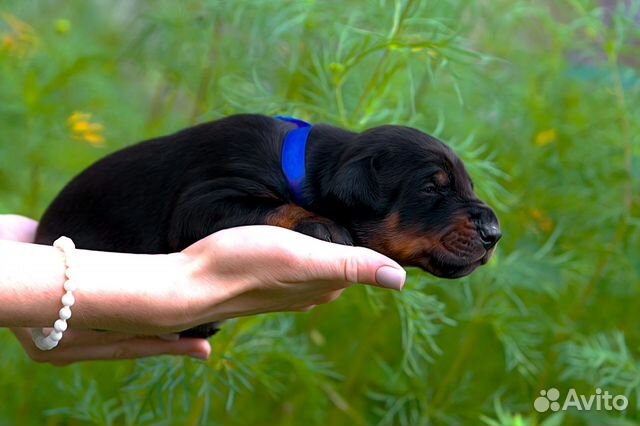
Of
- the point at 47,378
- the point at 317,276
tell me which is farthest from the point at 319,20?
the point at 47,378

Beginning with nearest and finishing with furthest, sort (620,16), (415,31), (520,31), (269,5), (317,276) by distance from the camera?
1. (317,276)
2. (269,5)
3. (415,31)
4. (620,16)
5. (520,31)

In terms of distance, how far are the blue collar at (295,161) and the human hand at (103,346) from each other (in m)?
0.56

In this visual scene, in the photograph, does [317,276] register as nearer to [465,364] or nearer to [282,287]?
[282,287]

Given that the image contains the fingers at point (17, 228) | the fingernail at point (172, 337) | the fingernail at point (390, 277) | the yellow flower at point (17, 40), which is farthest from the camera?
the yellow flower at point (17, 40)

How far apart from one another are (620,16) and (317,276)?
193cm

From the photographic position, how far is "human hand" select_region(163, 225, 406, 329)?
78.5 inches

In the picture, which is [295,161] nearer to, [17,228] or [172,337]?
[172,337]

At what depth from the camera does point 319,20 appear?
3.24 m

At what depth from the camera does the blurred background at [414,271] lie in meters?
3.03

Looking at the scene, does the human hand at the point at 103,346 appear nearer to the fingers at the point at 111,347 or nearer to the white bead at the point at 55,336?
the fingers at the point at 111,347

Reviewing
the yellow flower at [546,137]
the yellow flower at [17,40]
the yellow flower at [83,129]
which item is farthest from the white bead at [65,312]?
the yellow flower at [546,137]

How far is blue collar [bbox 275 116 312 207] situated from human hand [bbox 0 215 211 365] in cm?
56

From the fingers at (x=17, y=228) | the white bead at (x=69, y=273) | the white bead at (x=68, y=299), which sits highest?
the white bead at (x=69, y=273)

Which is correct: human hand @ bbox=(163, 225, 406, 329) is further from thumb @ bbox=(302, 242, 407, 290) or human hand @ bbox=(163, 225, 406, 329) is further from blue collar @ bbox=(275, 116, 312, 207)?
blue collar @ bbox=(275, 116, 312, 207)
